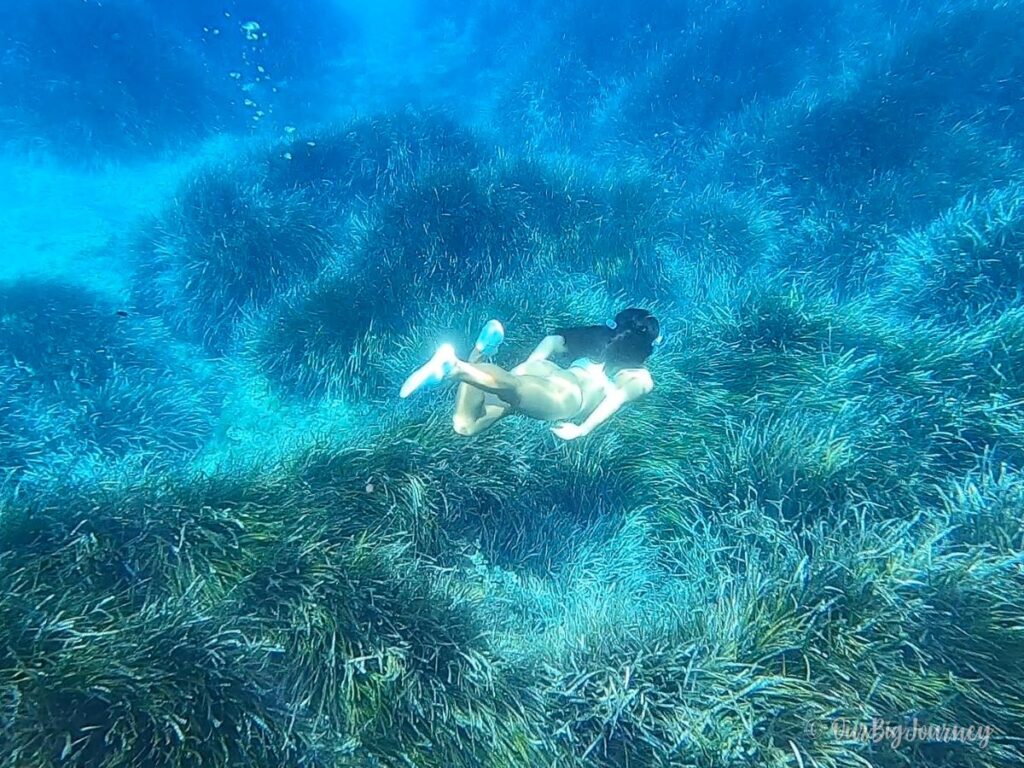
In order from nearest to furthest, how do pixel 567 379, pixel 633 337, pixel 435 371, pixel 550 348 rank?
pixel 435 371
pixel 633 337
pixel 567 379
pixel 550 348

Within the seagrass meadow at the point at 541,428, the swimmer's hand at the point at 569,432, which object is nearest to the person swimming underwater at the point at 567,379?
the swimmer's hand at the point at 569,432

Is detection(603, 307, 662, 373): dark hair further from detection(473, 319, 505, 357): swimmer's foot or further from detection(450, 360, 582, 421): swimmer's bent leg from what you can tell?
detection(473, 319, 505, 357): swimmer's foot

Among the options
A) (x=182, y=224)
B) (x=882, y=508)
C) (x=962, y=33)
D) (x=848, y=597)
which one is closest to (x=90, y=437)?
(x=182, y=224)

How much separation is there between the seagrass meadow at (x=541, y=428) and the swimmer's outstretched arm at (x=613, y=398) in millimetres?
1055

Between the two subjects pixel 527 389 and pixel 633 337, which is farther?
pixel 633 337

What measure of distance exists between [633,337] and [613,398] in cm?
70

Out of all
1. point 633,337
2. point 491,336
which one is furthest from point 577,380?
point 491,336

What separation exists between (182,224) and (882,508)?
11.4 metres

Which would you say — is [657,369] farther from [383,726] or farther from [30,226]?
[30,226]

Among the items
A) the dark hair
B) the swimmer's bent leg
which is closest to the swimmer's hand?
the swimmer's bent leg

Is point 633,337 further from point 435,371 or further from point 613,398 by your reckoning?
point 435,371

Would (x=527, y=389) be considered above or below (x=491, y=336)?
below

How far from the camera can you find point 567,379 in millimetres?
4773

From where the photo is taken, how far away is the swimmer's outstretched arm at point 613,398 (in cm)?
469
